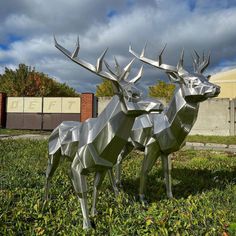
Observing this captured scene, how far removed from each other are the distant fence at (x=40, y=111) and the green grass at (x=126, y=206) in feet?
48.6

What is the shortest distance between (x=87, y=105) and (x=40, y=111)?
11.7ft

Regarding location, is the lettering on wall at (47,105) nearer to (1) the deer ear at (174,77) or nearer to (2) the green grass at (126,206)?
(2) the green grass at (126,206)

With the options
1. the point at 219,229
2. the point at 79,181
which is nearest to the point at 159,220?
the point at 219,229

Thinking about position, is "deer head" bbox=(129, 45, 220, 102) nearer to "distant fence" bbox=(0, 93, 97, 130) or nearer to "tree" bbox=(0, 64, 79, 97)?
"distant fence" bbox=(0, 93, 97, 130)

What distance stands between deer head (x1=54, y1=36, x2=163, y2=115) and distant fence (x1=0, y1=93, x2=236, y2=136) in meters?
18.2

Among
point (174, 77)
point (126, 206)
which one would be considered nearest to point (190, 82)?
point (174, 77)

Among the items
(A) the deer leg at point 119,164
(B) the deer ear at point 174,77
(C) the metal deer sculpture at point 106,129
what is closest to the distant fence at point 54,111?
(A) the deer leg at point 119,164

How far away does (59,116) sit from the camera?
23.1 m

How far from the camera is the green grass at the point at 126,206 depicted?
3996 mm

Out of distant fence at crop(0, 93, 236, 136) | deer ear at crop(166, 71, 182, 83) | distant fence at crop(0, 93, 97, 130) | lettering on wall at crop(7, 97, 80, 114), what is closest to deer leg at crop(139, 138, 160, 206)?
deer ear at crop(166, 71, 182, 83)

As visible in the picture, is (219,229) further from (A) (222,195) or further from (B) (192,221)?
(A) (222,195)

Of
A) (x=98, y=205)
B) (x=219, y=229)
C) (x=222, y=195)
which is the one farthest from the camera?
(x=222, y=195)

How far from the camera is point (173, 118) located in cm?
517

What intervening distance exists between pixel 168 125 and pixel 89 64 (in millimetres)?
1927
